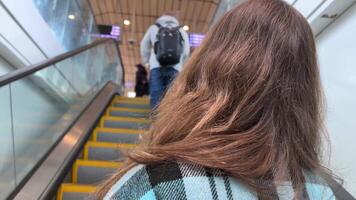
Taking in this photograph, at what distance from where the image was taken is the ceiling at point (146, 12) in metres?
11.7

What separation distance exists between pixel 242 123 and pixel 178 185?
204 mm

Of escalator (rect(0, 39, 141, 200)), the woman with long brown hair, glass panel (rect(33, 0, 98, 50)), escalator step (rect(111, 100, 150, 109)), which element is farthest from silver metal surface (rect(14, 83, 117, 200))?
the woman with long brown hair

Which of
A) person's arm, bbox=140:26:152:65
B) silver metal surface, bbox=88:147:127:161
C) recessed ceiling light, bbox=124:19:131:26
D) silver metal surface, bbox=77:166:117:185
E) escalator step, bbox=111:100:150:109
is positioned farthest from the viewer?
recessed ceiling light, bbox=124:19:131:26

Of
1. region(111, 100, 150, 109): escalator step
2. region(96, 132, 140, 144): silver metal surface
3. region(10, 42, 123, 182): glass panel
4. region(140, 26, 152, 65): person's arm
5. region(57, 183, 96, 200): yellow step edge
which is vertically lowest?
region(111, 100, 150, 109): escalator step

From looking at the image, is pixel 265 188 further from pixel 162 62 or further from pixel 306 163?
pixel 162 62

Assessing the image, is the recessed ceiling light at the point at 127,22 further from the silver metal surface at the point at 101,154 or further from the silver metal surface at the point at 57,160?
the silver metal surface at the point at 101,154

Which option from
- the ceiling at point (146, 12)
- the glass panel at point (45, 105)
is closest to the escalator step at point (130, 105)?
the glass panel at point (45, 105)

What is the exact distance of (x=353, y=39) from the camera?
281 centimetres

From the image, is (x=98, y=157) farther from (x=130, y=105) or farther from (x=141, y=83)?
(x=141, y=83)

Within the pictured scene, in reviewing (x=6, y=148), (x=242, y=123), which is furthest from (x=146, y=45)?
(x=242, y=123)

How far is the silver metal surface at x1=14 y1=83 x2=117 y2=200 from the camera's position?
9.08 feet

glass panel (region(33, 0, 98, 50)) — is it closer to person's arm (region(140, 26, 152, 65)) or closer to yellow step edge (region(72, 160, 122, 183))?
person's arm (region(140, 26, 152, 65))

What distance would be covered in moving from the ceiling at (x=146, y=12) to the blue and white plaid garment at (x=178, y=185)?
424 inches

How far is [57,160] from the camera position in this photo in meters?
3.35
